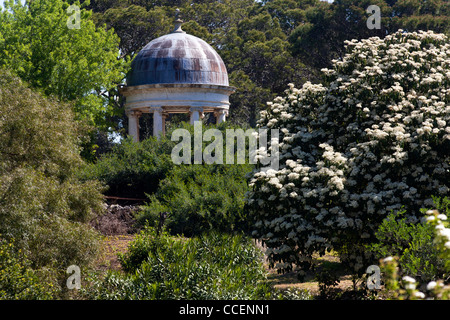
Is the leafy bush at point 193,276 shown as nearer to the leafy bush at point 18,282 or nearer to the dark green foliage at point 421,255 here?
the leafy bush at point 18,282

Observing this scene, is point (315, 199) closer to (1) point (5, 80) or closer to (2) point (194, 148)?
(1) point (5, 80)

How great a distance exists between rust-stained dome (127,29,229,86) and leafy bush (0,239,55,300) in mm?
22168

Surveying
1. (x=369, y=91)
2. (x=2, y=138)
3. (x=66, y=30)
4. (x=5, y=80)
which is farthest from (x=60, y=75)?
(x=369, y=91)

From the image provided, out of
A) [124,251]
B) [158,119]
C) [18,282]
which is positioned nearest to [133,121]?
[158,119]

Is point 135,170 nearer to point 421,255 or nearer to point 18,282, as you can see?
point 18,282

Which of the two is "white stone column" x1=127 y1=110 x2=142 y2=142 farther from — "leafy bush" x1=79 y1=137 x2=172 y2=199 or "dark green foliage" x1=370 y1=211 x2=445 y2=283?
"dark green foliage" x1=370 y1=211 x2=445 y2=283

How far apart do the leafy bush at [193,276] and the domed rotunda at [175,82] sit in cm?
1963

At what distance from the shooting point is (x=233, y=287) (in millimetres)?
11461

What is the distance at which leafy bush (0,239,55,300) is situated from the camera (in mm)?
12383

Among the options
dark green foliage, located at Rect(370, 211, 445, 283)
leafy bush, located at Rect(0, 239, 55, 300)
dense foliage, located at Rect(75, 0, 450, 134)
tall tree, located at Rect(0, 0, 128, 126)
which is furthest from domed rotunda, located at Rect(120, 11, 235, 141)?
dark green foliage, located at Rect(370, 211, 445, 283)

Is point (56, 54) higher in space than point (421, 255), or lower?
higher

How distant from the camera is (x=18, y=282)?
12.7 meters

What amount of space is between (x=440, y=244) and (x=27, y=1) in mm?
34681

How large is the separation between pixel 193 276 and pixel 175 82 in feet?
77.4
